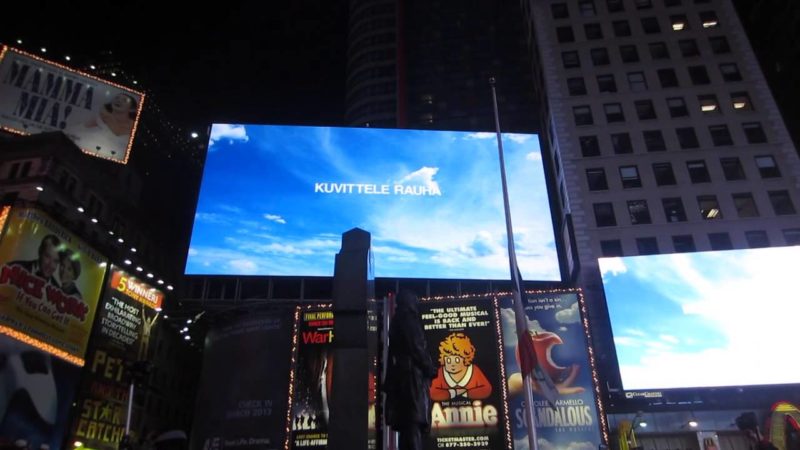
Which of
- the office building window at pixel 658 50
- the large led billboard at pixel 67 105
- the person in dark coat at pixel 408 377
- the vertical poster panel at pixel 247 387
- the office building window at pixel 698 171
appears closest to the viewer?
the person in dark coat at pixel 408 377

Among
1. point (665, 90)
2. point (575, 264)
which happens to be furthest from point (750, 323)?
point (665, 90)

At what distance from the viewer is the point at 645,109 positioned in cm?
4500

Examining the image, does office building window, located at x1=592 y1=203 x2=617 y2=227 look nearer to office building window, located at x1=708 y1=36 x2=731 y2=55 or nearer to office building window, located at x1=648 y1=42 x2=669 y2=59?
office building window, located at x1=648 y1=42 x2=669 y2=59

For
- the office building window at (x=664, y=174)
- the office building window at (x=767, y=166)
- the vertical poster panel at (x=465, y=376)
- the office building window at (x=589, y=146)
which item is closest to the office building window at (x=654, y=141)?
the office building window at (x=664, y=174)

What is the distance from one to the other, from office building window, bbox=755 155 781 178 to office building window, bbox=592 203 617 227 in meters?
10.9

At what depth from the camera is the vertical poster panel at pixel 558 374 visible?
26359 millimetres

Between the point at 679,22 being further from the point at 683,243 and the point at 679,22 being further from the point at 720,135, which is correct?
the point at 683,243

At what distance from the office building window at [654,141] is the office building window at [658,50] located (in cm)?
744

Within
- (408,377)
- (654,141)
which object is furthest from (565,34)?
(408,377)

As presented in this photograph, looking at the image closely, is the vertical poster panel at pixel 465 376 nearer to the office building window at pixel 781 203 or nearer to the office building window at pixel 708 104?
the office building window at pixel 781 203

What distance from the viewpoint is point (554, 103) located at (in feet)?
151

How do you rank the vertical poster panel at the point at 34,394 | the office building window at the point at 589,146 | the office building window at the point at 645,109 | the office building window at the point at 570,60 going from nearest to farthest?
1. the vertical poster panel at the point at 34,394
2. the office building window at the point at 589,146
3. the office building window at the point at 645,109
4. the office building window at the point at 570,60

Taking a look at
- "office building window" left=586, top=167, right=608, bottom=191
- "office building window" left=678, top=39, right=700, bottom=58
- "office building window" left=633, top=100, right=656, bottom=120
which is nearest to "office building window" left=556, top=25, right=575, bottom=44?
"office building window" left=633, top=100, right=656, bottom=120

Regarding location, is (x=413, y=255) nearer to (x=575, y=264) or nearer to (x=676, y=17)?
(x=575, y=264)
